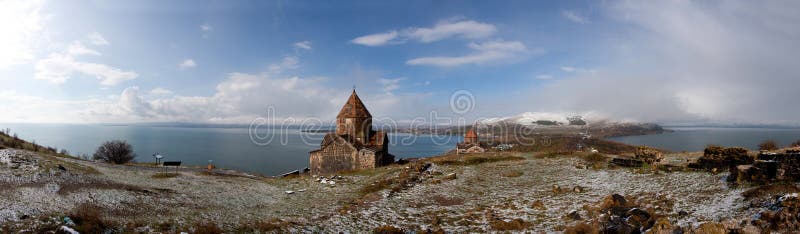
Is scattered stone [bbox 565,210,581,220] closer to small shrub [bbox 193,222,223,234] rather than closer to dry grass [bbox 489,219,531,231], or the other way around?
dry grass [bbox 489,219,531,231]

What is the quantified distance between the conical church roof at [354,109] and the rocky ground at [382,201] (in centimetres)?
1318

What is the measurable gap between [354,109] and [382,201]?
19.2m

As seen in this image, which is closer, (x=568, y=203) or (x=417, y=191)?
(x=568, y=203)

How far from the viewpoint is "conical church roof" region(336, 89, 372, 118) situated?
3250cm

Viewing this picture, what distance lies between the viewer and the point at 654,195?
1164 cm

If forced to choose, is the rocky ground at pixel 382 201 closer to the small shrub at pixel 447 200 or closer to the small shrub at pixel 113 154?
→ the small shrub at pixel 447 200

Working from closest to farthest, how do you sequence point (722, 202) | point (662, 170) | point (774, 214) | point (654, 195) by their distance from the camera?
point (774, 214)
point (722, 202)
point (654, 195)
point (662, 170)

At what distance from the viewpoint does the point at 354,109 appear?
3259 cm

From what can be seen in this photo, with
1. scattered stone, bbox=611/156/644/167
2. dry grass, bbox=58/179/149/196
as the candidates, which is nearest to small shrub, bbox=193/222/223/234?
dry grass, bbox=58/179/149/196

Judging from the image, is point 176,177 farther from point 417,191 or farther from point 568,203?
point 568,203

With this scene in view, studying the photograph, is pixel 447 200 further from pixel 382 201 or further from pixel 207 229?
pixel 207 229

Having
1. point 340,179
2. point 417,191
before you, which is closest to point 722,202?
point 417,191

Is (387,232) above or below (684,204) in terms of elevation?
below

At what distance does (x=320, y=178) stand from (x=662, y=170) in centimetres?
1818
